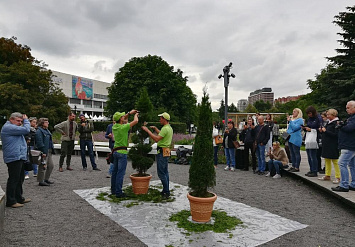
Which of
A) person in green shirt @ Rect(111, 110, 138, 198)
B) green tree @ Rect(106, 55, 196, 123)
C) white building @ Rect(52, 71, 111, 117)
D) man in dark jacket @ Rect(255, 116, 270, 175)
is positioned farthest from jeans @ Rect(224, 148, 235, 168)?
white building @ Rect(52, 71, 111, 117)

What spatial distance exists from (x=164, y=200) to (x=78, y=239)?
224cm

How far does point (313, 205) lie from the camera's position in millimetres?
5586

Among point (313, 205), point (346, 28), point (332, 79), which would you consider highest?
point (346, 28)

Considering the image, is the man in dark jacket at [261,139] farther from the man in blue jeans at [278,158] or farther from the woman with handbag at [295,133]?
the woman with handbag at [295,133]

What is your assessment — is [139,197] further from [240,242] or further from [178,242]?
[240,242]

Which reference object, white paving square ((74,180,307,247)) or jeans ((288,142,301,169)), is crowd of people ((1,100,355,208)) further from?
white paving square ((74,180,307,247))

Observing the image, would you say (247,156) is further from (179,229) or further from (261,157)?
(179,229)

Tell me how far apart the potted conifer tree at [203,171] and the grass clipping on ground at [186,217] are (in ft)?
0.59

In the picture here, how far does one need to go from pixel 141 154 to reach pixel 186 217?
7.06 feet

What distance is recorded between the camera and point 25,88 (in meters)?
26.7

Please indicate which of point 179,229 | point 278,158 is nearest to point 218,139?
point 278,158

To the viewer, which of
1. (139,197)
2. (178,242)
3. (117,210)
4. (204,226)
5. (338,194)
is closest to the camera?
(178,242)

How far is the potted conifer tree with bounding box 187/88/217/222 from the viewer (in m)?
4.25

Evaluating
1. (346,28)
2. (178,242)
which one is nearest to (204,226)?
(178,242)
